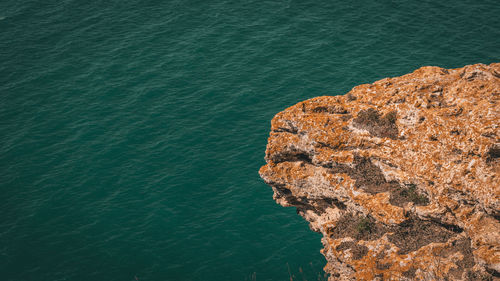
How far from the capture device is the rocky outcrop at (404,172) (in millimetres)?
17609

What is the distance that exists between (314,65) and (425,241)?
5172 cm

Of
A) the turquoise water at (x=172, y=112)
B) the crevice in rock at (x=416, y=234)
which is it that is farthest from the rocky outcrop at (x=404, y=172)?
the turquoise water at (x=172, y=112)

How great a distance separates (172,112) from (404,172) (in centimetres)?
4599

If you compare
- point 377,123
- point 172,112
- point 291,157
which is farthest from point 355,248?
point 172,112

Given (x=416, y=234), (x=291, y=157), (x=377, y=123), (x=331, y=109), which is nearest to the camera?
(x=416, y=234)

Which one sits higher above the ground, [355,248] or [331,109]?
[331,109]

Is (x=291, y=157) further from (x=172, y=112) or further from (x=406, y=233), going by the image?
(x=172, y=112)

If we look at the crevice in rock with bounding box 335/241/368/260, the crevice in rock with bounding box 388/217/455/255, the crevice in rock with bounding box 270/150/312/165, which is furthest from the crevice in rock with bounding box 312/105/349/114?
the crevice in rock with bounding box 335/241/368/260

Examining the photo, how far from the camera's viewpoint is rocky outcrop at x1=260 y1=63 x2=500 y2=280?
17609 millimetres

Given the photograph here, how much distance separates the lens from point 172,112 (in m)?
61.7

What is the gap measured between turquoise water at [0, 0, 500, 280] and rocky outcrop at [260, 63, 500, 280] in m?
19.7

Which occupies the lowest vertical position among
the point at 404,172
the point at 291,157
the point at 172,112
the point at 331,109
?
the point at 172,112

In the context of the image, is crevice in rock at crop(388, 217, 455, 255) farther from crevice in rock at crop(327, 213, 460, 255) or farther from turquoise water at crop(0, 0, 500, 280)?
turquoise water at crop(0, 0, 500, 280)

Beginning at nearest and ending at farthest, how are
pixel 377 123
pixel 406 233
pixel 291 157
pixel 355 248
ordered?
pixel 406 233
pixel 355 248
pixel 377 123
pixel 291 157
